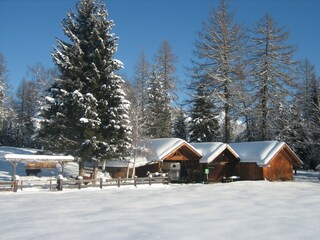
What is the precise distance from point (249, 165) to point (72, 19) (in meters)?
21.0

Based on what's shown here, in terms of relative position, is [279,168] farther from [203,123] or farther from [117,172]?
[117,172]

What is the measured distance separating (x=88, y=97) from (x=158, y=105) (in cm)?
2015

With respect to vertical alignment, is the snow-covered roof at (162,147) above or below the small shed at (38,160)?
above

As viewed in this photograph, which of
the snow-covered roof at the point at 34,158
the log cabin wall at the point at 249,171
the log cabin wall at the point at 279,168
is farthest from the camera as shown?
the log cabin wall at the point at 279,168

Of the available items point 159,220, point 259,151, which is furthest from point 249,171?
point 159,220

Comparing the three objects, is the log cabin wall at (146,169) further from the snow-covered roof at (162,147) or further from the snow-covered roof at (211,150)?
the snow-covered roof at (211,150)

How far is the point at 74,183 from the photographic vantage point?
25.0m

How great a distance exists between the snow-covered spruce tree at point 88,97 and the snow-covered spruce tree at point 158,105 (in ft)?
54.7

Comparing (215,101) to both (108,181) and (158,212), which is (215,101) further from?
(158,212)

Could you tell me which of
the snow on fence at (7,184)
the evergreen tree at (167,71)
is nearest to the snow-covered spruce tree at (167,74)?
the evergreen tree at (167,71)

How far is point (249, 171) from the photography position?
1393 inches

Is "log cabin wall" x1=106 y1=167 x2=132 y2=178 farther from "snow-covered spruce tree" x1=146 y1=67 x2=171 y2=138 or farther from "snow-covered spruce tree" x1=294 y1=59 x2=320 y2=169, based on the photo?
"snow-covered spruce tree" x1=294 y1=59 x2=320 y2=169

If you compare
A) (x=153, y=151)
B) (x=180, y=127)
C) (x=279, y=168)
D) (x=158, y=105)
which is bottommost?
(x=279, y=168)

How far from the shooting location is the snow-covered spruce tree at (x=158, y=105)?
46412 mm
